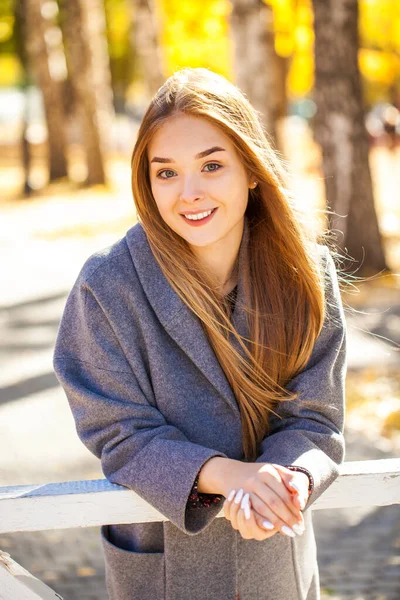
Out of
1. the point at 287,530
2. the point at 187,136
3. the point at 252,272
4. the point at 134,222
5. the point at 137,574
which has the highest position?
the point at 187,136

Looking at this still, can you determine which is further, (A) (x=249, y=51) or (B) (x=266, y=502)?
(A) (x=249, y=51)

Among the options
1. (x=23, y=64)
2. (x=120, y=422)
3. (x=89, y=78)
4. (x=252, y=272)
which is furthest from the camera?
(x=23, y=64)

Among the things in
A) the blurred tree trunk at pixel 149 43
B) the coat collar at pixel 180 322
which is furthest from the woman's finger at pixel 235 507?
the blurred tree trunk at pixel 149 43

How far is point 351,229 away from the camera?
30.3ft

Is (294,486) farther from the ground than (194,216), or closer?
closer

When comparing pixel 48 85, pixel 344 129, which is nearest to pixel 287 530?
pixel 344 129

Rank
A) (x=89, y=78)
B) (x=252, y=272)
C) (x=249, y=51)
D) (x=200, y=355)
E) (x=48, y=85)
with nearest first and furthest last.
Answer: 1. (x=200, y=355)
2. (x=252, y=272)
3. (x=249, y=51)
4. (x=89, y=78)
5. (x=48, y=85)

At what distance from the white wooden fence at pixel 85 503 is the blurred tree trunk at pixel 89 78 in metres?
17.8

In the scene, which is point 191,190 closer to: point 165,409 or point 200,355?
point 200,355

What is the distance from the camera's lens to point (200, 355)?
2121mm

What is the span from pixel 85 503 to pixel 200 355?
0.49 meters

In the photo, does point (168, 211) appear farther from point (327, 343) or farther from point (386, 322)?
point (386, 322)

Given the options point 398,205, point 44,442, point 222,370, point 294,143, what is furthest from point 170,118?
point 294,143

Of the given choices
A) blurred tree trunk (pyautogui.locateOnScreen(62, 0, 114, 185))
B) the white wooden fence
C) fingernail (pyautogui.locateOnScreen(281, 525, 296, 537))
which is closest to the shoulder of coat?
the white wooden fence
